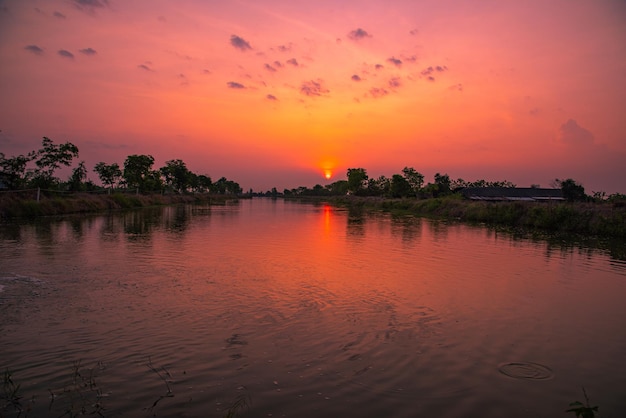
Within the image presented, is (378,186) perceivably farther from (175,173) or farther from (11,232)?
(11,232)

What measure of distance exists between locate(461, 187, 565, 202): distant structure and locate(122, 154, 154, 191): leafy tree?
56803mm

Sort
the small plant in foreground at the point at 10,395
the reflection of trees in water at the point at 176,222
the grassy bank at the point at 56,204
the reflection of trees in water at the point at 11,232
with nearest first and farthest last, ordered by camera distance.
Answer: the small plant in foreground at the point at 10,395 < the reflection of trees in water at the point at 11,232 < the reflection of trees in water at the point at 176,222 < the grassy bank at the point at 56,204

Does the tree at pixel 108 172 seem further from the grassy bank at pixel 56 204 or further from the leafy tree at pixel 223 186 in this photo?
the leafy tree at pixel 223 186

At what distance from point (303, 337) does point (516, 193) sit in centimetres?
8128

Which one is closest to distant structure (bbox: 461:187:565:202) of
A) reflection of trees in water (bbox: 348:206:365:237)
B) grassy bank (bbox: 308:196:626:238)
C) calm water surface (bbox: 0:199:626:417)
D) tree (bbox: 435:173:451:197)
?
tree (bbox: 435:173:451:197)

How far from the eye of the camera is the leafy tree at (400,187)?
10105cm

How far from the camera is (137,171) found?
Answer: 65.9 metres

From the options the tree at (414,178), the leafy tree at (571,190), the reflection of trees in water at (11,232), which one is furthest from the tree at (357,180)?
the reflection of trees in water at (11,232)

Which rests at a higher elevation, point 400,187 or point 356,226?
point 400,187

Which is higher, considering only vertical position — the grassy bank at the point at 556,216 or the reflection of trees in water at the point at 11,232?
the grassy bank at the point at 556,216

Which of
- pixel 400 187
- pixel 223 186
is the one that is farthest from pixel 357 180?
pixel 223 186

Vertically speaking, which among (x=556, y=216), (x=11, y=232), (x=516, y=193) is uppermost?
(x=516, y=193)

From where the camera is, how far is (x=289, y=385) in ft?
18.3

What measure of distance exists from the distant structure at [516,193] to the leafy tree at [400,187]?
2537 cm
